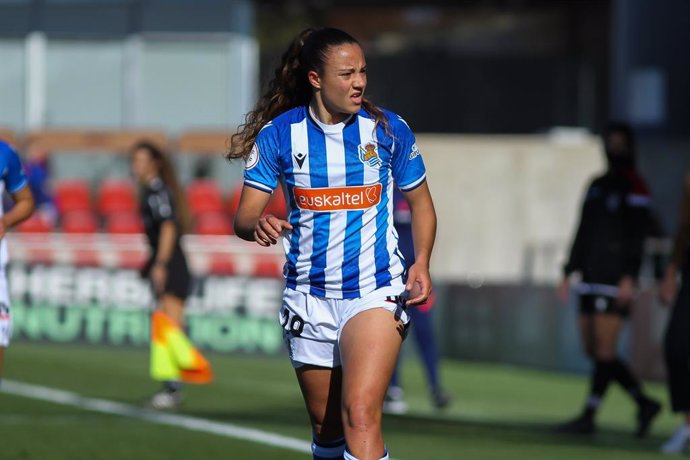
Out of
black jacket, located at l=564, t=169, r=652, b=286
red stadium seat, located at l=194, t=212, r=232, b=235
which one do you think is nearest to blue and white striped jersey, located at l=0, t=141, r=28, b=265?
black jacket, located at l=564, t=169, r=652, b=286

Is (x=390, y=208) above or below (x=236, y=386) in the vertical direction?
above

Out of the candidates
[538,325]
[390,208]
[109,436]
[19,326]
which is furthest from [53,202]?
[390,208]

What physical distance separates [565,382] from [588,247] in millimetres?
Result: 5095

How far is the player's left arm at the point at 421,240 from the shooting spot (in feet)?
21.8

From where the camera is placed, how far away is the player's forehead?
666 centimetres

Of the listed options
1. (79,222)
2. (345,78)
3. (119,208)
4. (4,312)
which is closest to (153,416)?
(4,312)

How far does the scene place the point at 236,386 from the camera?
614 inches

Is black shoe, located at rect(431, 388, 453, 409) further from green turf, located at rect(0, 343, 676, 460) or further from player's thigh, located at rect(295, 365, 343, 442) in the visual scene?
player's thigh, located at rect(295, 365, 343, 442)

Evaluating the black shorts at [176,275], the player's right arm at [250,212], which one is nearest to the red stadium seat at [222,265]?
the black shorts at [176,275]

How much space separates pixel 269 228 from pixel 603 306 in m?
5.83

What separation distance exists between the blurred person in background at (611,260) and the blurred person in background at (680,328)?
0.89m

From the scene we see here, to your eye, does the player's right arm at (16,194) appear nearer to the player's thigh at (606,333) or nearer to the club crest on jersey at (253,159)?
the club crest on jersey at (253,159)

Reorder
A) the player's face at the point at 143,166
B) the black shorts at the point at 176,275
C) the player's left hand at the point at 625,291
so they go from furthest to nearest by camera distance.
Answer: the black shorts at the point at 176,275
the player's face at the point at 143,166
the player's left hand at the point at 625,291

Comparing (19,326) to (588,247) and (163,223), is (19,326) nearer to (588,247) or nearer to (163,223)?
(163,223)
